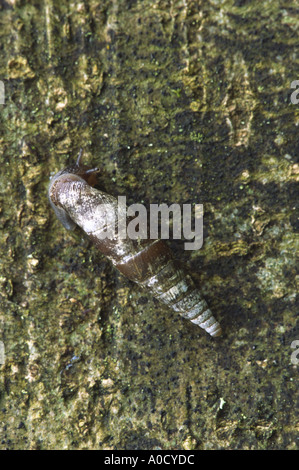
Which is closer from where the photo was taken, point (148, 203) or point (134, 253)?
point (134, 253)

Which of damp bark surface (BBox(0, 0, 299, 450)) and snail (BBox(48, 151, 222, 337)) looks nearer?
snail (BBox(48, 151, 222, 337))

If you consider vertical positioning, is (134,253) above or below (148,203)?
below

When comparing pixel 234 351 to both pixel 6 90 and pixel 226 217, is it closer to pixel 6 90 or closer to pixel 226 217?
pixel 226 217

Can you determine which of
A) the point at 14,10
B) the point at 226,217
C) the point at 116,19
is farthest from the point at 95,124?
the point at 226,217

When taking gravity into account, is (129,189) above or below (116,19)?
below
